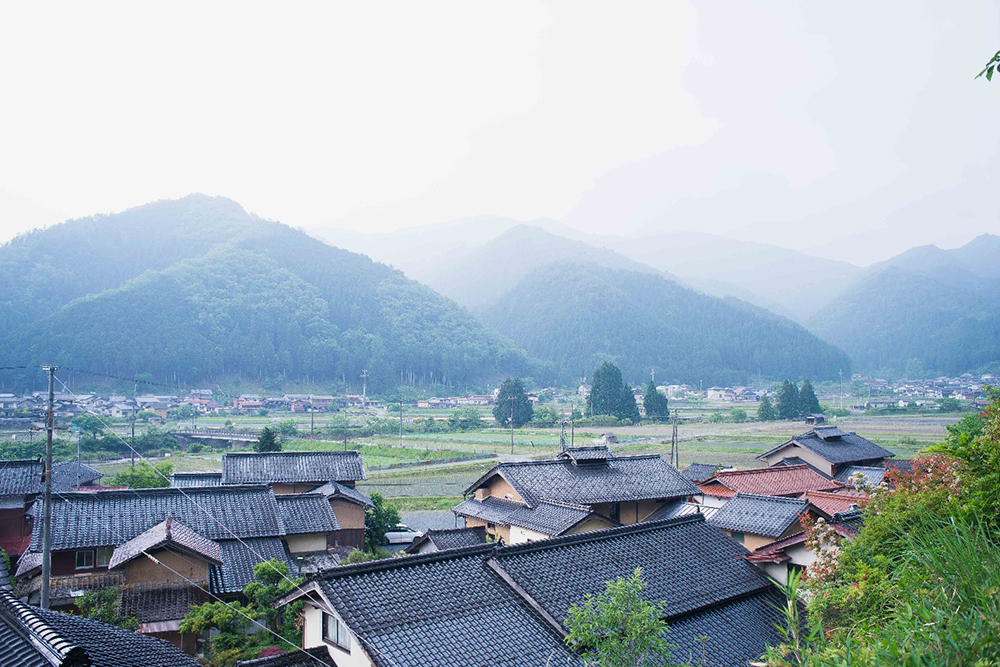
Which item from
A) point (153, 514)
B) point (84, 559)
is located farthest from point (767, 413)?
point (84, 559)

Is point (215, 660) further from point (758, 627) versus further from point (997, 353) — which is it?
point (997, 353)

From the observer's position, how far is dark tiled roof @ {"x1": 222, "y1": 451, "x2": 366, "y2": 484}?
86.6 feet

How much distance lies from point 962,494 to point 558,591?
6.37 meters

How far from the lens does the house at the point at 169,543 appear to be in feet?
52.3

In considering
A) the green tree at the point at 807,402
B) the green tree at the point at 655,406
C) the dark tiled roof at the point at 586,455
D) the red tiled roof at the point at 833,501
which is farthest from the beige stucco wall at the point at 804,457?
the green tree at the point at 807,402

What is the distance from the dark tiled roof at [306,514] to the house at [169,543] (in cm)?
3

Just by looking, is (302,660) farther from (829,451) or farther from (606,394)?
(606,394)

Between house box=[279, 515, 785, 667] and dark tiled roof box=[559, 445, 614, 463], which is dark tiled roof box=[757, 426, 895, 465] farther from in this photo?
house box=[279, 515, 785, 667]

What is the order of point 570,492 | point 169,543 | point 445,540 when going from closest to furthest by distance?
point 169,543
point 445,540
point 570,492

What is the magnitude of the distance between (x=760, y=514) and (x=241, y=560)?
49.0 ft

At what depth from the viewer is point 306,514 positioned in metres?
22.0

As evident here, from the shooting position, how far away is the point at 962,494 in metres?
7.55

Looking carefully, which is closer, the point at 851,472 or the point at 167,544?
the point at 167,544

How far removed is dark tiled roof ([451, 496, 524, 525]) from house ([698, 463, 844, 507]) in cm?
803
